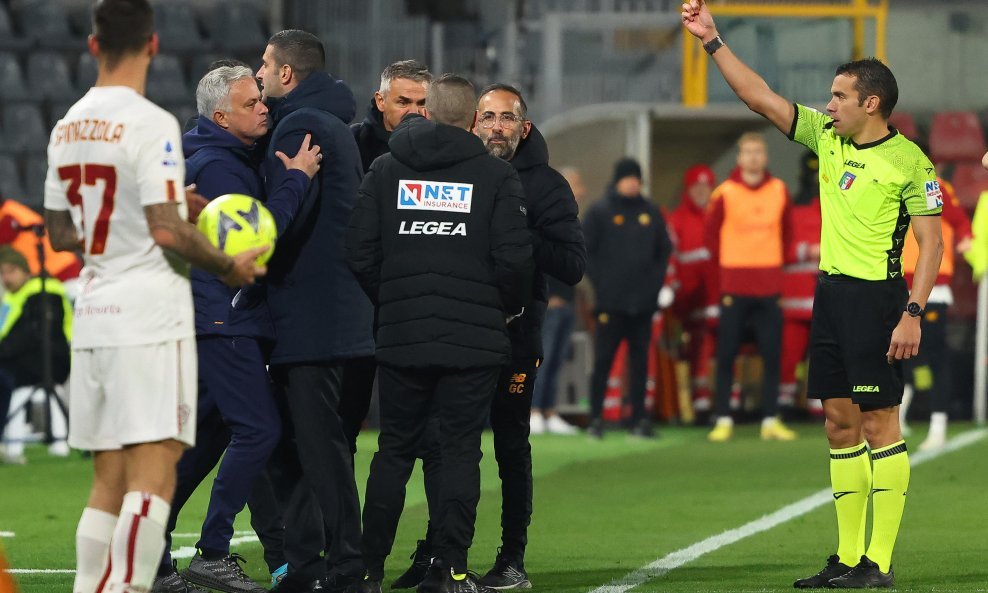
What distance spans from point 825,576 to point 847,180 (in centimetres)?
149

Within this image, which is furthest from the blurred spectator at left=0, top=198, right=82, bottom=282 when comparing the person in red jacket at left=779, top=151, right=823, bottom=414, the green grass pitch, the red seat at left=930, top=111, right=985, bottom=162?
the red seat at left=930, top=111, right=985, bottom=162

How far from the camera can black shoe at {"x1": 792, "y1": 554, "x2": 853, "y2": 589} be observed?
677 centimetres

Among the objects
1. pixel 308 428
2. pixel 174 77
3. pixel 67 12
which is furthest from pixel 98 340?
pixel 67 12

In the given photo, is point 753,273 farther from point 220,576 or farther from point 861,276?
point 220,576

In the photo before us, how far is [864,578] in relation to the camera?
22.2ft

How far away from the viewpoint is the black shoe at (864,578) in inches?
265

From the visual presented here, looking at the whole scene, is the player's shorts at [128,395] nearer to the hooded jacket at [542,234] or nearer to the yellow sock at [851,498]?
the hooded jacket at [542,234]

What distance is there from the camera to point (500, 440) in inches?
277

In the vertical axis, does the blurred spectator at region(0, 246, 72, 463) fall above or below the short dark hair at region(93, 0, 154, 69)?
below

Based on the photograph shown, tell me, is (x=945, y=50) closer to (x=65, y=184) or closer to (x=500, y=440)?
(x=500, y=440)

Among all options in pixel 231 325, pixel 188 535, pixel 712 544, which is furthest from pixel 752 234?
pixel 231 325

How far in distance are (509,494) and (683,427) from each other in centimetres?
911

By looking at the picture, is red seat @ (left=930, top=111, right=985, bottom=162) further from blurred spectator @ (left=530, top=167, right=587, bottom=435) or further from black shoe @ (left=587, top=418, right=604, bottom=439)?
black shoe @ (left=587, top=418, right=604, bottom=439)

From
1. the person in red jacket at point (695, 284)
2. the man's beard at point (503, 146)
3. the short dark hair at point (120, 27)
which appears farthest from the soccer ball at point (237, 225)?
the person in red jacket at point (695, 284)
